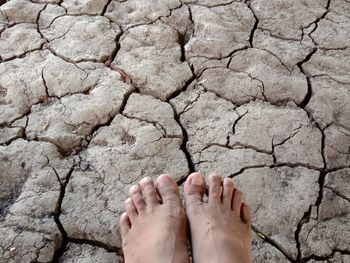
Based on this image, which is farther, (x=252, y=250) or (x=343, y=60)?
(x=343, y=60)

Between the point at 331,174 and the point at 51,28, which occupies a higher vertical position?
the point at 51,28

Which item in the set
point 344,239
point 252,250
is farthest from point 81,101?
point 344,239

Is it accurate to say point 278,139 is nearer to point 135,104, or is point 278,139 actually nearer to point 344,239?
point 344,239

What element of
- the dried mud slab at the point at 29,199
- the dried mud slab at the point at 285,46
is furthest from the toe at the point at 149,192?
the dried mud slab at the point at 285,46

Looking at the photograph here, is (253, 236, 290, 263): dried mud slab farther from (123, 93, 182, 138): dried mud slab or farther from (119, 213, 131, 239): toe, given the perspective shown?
(123, 93, 182, 138): dried mud slab

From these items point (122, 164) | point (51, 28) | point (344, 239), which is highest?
point (51, 28)

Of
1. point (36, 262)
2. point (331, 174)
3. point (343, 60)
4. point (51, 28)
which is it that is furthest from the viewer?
point (51, 28)

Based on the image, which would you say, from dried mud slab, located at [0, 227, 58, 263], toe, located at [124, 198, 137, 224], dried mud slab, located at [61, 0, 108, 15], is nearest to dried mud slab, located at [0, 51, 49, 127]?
dried mud slab, located at [61, 0, 108, 15]
